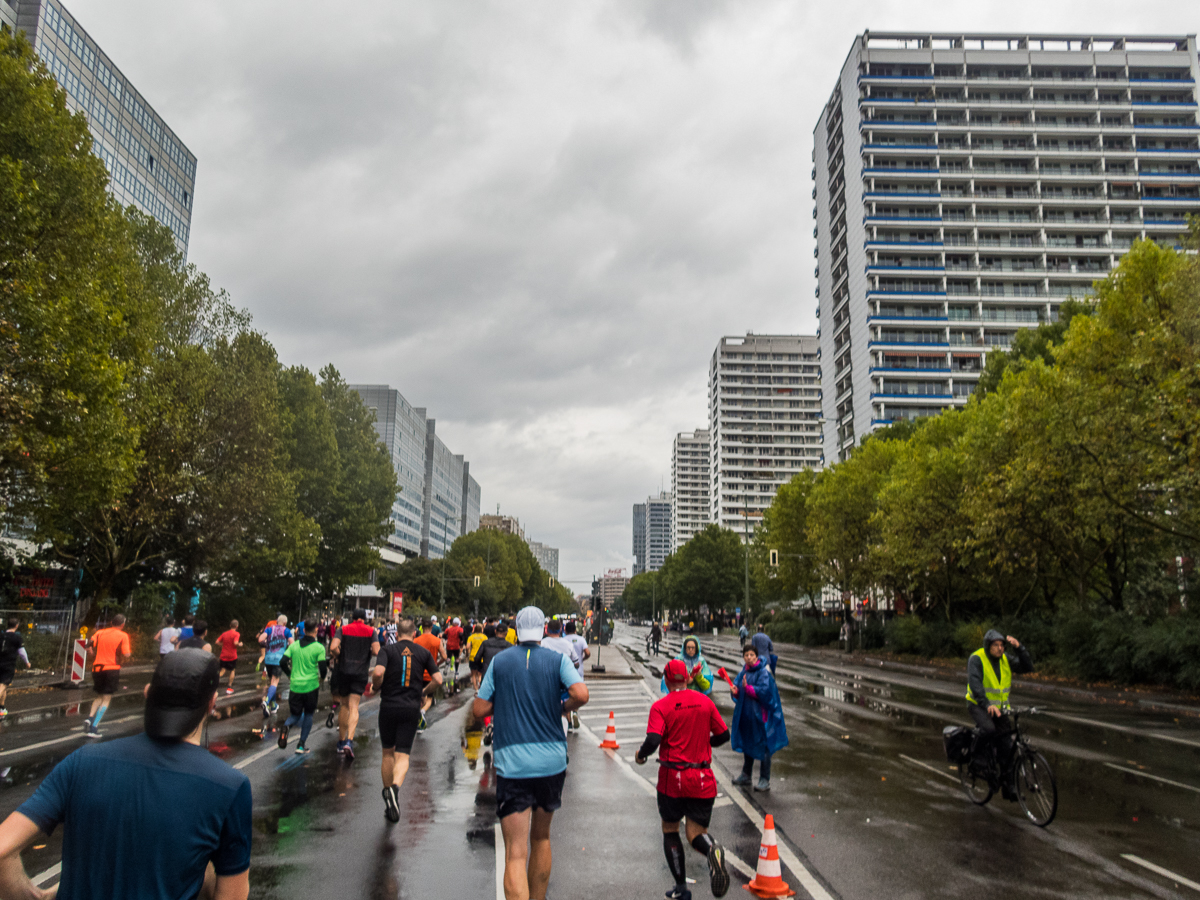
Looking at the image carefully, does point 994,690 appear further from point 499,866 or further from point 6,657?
point 6,657

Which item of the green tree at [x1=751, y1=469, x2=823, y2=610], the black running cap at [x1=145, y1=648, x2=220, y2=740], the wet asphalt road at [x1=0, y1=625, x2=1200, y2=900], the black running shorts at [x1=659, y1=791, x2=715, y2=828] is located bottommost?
the wet asphalt road at [x1=0, y1=625, x2=1200, y2=900]

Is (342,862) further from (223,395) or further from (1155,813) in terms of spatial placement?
(223,395)

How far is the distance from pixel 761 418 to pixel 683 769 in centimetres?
15676

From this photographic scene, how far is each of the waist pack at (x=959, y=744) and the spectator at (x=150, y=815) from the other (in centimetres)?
835

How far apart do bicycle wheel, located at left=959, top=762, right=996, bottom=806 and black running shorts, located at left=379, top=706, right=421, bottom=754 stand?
613cm

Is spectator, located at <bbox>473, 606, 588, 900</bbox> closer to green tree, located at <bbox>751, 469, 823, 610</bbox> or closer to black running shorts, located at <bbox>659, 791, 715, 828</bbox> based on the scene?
black running shorts, located at <bbox>659, 791, 715, 828</bbox>

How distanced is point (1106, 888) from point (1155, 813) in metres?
3.32

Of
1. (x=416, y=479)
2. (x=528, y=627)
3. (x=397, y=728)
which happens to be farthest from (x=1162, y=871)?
(x=416, y=479)

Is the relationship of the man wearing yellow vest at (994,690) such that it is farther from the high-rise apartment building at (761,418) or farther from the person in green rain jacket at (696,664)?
the high-rise apartment building at (761,418)

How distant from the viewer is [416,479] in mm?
126188

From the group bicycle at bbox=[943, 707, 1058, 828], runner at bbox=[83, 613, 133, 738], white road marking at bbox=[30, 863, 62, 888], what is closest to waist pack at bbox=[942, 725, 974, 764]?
bicycle at bbox=[943, 707, 1058, 828]

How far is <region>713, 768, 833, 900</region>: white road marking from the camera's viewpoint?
220 inches

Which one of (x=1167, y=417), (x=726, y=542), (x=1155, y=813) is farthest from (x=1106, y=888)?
(x=726, y=542)

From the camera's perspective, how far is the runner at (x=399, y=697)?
25.1ft
